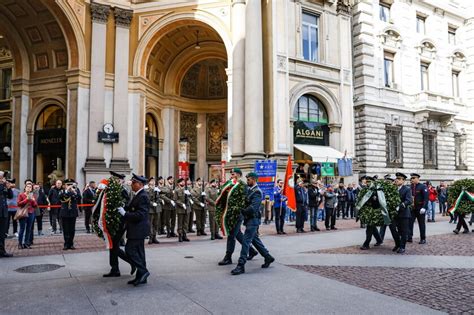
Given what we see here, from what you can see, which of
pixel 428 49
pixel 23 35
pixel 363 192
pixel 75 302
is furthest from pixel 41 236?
pixel 428 49

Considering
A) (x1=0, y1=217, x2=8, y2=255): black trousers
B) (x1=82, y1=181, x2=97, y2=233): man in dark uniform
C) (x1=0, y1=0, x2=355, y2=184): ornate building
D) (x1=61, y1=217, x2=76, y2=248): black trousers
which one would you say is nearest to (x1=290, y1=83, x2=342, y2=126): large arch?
(x1=0, y1=0, x2=355, y2=184): ornate building

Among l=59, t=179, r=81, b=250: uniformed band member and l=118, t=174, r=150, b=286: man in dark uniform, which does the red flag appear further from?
l=118, t=174, r=150, b=286: man in dark uniform

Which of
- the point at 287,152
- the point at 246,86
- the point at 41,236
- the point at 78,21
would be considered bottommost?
the point at 41,236

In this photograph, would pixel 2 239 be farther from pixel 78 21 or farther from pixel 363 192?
pixel 78 21

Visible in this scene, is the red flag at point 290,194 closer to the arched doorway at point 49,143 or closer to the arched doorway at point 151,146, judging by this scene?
the arched doorway at point 151,146

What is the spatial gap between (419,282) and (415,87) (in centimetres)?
2659

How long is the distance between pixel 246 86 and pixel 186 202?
10.2m

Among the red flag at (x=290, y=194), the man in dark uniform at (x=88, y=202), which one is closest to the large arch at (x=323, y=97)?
the red flag at (x=290, y=194)

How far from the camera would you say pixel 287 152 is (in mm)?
22953

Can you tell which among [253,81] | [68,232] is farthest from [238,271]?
[253,81]

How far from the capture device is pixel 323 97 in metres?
25.6

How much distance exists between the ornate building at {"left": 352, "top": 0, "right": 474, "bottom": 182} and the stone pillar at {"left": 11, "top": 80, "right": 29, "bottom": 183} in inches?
824

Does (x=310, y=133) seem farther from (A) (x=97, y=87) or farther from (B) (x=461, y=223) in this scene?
(A) (x=97, y=87)

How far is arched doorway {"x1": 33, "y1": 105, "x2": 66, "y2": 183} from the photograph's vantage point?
24.8 metres
